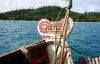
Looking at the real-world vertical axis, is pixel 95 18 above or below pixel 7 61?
Result: below

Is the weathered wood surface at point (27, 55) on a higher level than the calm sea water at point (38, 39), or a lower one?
higher

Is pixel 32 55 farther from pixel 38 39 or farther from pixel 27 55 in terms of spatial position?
pixel 38 39

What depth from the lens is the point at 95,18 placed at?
137875 millimetres

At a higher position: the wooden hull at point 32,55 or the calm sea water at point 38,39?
the wooden hull at point 32,55

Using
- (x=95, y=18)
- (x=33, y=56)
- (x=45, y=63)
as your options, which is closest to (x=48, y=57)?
(x=45, y=63)

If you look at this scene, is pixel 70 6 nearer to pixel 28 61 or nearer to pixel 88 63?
pixel 28 61

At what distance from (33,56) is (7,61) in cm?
A: 108

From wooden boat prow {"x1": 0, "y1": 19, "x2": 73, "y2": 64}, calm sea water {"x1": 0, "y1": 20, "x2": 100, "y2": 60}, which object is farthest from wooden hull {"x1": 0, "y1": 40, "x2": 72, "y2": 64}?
calm sea water {"x1": 0, "y1": 20, "x2": 100, "y2": 60}

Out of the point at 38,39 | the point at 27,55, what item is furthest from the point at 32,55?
the point at 38,39

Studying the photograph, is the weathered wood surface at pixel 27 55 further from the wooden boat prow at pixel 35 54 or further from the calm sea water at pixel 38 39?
the calm sea water at pixel 38 39

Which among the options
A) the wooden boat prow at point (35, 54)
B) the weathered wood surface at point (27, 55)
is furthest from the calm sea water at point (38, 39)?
the weathered wood surface at point (27, 55)

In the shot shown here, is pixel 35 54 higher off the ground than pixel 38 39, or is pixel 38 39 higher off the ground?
pixel 35 54

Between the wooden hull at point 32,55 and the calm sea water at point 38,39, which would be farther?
the calm sea water at point 38,39

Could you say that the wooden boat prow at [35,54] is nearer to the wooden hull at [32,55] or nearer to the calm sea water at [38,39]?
the wooden hull at [32,55]
